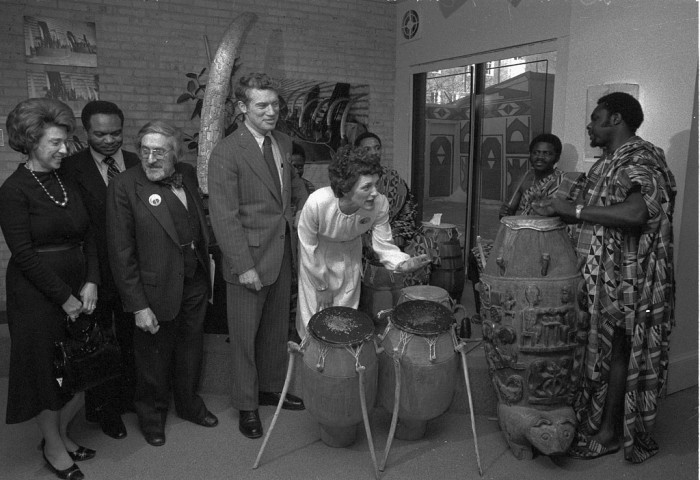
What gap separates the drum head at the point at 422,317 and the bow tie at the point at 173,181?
4.09ft

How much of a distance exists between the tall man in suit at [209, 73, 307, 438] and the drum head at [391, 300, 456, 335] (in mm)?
686

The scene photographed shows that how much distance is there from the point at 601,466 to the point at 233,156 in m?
2.37

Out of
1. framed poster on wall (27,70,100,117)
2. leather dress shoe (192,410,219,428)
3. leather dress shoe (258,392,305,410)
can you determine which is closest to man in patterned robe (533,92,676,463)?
leather dress shoe (258,392,305,410)

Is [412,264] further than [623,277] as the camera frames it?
Yes

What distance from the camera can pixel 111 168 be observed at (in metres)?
3.10

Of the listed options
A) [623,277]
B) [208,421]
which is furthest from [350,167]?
[208,421]

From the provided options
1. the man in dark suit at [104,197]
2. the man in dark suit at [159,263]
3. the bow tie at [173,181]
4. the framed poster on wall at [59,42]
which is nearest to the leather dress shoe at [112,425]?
the man in dark suit at [104,197]

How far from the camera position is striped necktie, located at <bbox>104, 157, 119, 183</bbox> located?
3080 millimetres

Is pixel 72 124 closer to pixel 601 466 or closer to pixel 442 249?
pixel 442 249

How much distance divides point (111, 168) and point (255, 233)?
0.82 meters

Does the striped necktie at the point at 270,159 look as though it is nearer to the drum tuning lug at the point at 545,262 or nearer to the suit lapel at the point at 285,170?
the suit lapel at the point at 285,170

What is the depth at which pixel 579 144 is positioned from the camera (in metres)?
4.32

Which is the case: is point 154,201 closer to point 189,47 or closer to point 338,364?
point 338,364

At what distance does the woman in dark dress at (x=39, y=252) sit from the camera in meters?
2.55
